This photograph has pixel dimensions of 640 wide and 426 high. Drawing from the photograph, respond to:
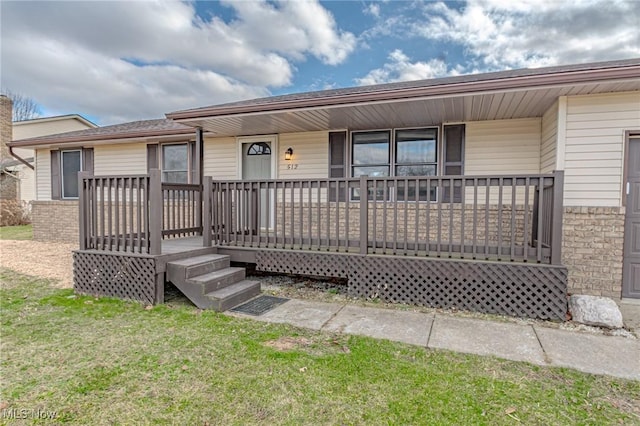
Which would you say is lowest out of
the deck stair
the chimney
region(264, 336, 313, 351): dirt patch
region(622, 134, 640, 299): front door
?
region(264, 336, 313, 351): dirt patch

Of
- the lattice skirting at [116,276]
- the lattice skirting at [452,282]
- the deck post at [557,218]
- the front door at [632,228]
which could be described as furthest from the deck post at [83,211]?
the front door at [632,228]

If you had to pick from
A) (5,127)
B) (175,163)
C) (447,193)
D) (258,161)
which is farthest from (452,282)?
(5,127)

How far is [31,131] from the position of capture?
18859mm

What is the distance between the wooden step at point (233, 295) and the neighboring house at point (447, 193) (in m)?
0.56

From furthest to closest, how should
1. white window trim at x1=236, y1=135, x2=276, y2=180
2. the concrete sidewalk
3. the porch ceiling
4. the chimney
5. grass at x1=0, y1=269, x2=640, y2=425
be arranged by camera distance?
the chimney, white window trim at x1=236, y1=135, x2=276, y2=180, the porch ceiling, the concrete sidewalk, grass at x1=0, y1=269, x2=640, y2=425

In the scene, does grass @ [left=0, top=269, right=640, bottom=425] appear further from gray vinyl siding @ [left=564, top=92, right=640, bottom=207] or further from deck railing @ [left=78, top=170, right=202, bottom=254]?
gray vinyl siding @ [left=564, top=92, right=640, bottom=207]

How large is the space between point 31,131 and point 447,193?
74.7 ft

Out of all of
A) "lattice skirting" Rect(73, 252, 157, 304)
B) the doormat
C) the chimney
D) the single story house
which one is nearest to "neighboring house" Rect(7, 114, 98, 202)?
the single story house

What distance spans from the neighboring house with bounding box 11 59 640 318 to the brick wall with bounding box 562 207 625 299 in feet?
0.05

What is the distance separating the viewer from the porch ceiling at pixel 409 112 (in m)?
4.73

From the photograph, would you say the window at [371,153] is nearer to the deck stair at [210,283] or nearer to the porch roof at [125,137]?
the deck stair at [210,283]

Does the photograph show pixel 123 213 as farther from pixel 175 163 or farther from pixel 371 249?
pixel 175 163

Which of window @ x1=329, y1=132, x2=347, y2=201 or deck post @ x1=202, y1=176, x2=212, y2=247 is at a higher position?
window @ x1=329, y1=132, x2=347, y2=201

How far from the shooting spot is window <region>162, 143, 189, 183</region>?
8.86 metres
